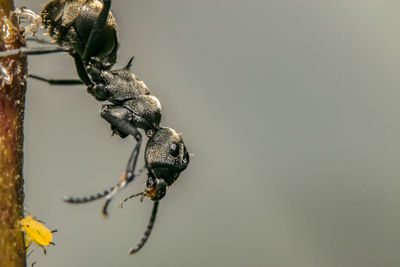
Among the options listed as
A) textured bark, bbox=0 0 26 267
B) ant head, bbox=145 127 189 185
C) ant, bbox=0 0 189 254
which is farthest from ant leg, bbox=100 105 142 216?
textured bark, bbox=0 0 26 267

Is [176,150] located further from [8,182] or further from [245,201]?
[245,201]

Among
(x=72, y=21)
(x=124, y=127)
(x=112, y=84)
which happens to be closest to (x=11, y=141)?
(x=124, y=127)

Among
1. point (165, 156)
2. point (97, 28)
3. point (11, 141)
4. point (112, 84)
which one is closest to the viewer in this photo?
point (11, 141)

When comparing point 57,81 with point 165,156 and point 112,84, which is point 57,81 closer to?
point 112,84

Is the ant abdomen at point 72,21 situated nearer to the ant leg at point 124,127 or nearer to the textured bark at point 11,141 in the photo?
the ant leg at point 124,127

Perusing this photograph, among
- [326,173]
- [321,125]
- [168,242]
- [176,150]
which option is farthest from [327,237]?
[176,150]

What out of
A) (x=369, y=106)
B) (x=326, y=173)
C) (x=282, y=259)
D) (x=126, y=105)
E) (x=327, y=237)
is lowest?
(x=282, y=259)
